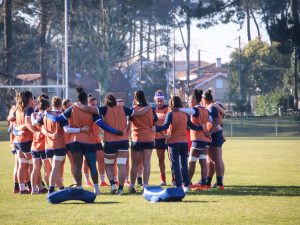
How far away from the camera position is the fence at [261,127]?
194ft

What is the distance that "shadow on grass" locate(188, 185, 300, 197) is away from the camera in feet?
58.0

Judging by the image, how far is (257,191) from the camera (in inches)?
722

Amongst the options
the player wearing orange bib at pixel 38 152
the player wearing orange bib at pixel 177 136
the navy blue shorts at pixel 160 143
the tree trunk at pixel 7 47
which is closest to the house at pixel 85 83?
the tree trunk at pixel 7 47

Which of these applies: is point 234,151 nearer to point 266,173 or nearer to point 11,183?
point 266,173

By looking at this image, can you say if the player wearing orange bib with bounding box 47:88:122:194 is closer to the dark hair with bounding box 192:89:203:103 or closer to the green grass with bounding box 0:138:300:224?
the green grass with bounding box 0:138:300:224

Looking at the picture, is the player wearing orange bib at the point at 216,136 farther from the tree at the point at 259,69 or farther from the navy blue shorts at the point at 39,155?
the tree at the point at 259,69

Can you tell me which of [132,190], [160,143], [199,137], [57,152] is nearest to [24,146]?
[57,152]

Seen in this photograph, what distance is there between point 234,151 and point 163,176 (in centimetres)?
1717

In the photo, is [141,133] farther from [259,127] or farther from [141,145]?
[259,127]

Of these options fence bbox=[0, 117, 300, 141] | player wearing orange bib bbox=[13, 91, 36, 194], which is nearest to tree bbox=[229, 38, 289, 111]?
fence bbox=[0, 117, 300, 141]

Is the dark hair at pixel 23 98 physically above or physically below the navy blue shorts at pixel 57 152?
above

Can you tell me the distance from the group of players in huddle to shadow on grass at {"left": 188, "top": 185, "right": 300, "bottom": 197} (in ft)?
1.38

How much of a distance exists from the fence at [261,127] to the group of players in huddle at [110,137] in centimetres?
3959

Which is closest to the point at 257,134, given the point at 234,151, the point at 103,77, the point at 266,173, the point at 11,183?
the point at 103,77
